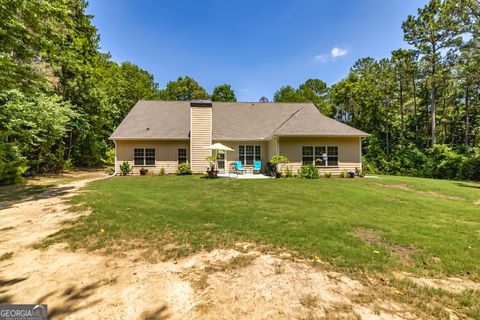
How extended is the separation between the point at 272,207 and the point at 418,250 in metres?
3.70

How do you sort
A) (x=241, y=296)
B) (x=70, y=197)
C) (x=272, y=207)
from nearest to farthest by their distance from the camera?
(x=241, y=296), (x=272, y=207), (x=70, y=197)

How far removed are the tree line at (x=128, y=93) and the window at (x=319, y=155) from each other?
355 inches

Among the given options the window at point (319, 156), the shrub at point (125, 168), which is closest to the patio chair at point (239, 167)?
the window at point (319, 156)

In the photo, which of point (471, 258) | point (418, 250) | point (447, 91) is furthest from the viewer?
point (447, 91)

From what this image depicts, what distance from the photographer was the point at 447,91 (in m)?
25.4

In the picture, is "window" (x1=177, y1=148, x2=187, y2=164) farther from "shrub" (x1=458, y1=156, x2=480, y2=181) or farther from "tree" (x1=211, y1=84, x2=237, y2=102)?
"tree" (x1=211, y1=84, x2=237, y2=102)

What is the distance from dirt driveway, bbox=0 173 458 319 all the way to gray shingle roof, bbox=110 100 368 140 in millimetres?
11601

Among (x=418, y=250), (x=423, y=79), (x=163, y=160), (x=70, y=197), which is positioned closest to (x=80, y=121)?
(x=163, y=160)

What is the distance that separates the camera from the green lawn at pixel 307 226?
3754 mm

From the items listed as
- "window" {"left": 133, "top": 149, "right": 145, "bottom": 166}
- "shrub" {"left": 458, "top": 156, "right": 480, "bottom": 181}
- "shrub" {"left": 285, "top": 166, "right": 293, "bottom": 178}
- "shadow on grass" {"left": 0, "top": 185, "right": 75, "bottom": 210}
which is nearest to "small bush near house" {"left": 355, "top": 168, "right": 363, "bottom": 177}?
"shrub" {"left": 285, "top": 166, "right": 293, "bottom": 178}

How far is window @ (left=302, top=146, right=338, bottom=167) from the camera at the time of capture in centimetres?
1504

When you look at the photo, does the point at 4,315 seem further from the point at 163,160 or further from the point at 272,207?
the point at 163,160

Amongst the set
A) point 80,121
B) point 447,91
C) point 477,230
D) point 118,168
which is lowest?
point 477,230

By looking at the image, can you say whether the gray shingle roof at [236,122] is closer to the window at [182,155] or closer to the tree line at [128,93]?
the window at [182,155]
